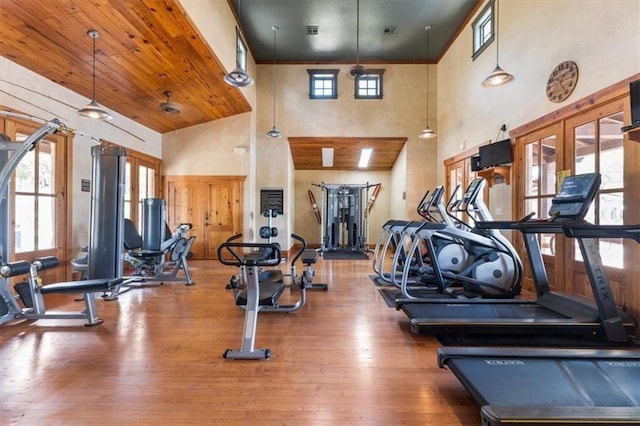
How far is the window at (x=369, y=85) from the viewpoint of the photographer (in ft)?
25.6

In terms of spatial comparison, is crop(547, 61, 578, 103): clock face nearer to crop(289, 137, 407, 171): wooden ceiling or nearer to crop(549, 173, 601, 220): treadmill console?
crop(549, 173, 601, 220): treadmill console

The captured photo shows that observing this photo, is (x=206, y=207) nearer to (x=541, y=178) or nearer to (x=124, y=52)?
(x=124, y=52)

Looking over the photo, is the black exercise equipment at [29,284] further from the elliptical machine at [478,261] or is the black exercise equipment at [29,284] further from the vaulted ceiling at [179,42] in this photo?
the elliptical machine at [478,261]

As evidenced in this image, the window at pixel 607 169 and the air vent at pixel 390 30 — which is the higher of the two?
the air vent at pixel 390 30

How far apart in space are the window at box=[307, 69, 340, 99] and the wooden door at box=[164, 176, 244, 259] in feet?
9.92

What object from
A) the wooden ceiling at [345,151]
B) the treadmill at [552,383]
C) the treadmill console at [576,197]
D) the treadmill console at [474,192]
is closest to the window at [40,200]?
the wooden ceiling at [345,151]

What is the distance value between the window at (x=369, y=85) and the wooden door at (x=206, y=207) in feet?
12.5

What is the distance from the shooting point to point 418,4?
553 cm

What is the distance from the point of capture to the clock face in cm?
354

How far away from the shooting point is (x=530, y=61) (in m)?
4.30

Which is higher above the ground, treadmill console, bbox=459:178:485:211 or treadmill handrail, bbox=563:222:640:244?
treadmill console, bbox=459:178:485:211

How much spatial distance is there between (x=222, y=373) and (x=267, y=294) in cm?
100

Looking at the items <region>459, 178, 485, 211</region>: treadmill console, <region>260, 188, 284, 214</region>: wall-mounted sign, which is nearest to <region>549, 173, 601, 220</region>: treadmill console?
<region>459, 178, 485, 211</region>: treadmill console

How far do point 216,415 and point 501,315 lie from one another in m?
2.66
